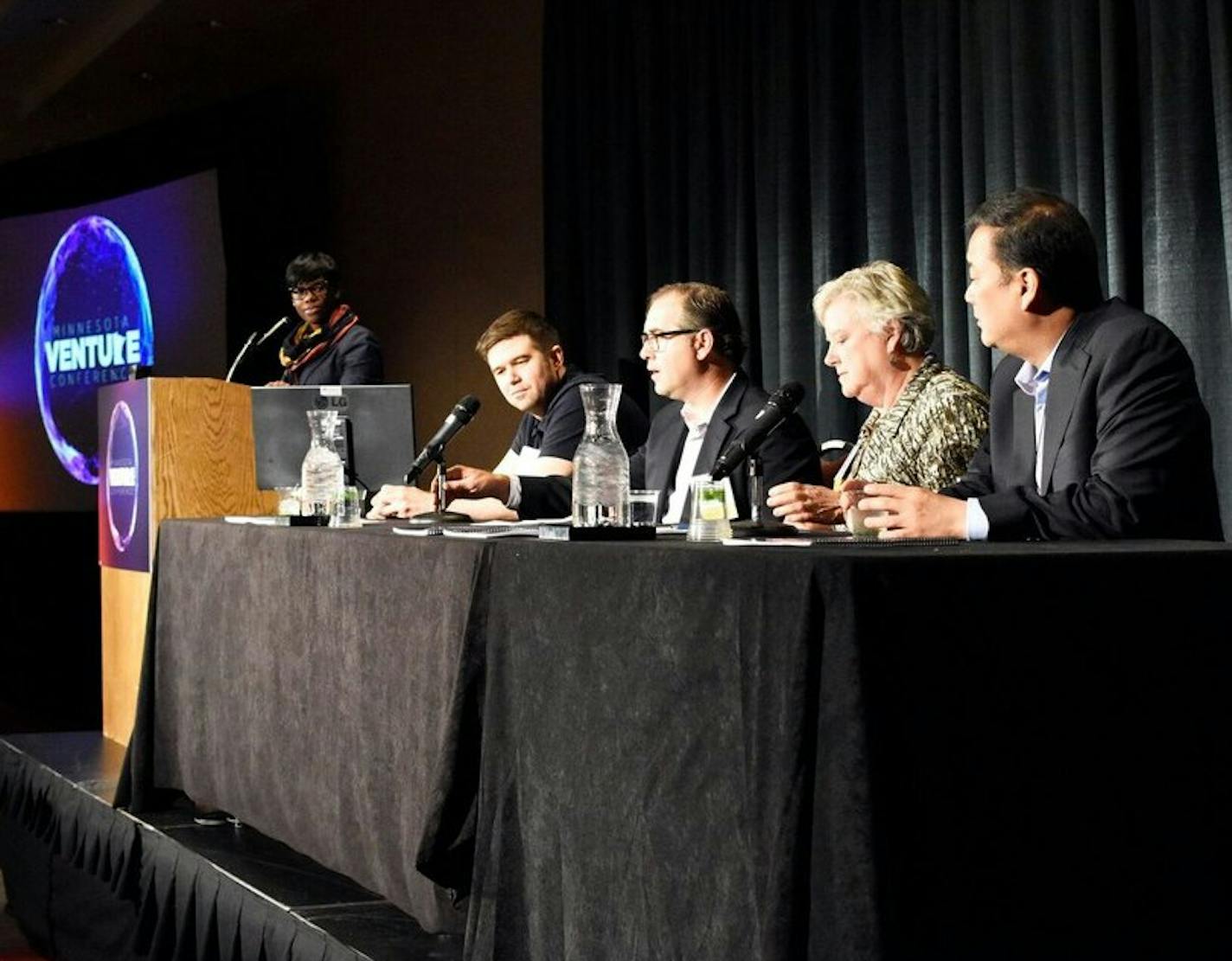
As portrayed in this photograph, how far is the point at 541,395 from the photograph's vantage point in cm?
392

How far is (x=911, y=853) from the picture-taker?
4.59ft

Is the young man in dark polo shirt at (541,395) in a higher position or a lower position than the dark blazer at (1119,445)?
higher

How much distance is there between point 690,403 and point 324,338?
1.83 metres

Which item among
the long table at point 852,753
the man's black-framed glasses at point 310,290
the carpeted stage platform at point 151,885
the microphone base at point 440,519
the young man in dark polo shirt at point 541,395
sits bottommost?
the carpeted stage platform at point 151,885

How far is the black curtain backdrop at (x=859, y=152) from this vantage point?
3.25 metres

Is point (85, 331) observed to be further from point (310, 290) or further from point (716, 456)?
point (716, 456)

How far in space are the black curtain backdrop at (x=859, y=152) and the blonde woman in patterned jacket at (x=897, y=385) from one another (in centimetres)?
58

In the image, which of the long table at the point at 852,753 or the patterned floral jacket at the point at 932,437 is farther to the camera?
the patterned floral jacket at the point at 932,437

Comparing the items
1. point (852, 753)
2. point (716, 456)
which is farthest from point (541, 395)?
point (852, 753)

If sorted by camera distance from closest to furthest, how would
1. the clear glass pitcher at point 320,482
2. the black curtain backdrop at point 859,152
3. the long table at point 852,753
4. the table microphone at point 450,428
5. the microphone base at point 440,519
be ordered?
1. the long table at point 852,753
2. the microphone base at point 440,519
3. the table microphone at point 450,428
4. the clear glass pitcher at point 320,482
5. the black curtain backdrop at point 859,152

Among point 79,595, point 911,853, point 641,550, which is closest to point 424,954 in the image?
point 641,550

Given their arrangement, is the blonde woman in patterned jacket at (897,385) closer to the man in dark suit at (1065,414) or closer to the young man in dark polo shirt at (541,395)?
the man in dark suit at (1065,414)

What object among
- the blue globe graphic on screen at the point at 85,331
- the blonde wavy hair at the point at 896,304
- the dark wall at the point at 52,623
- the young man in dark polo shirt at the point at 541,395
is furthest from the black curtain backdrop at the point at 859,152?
the dark wall at the point at 52,623

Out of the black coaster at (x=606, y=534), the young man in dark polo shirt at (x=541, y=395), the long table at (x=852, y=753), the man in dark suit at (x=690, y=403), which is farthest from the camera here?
the young man in dark polo shirt at (x=541, y=395)
